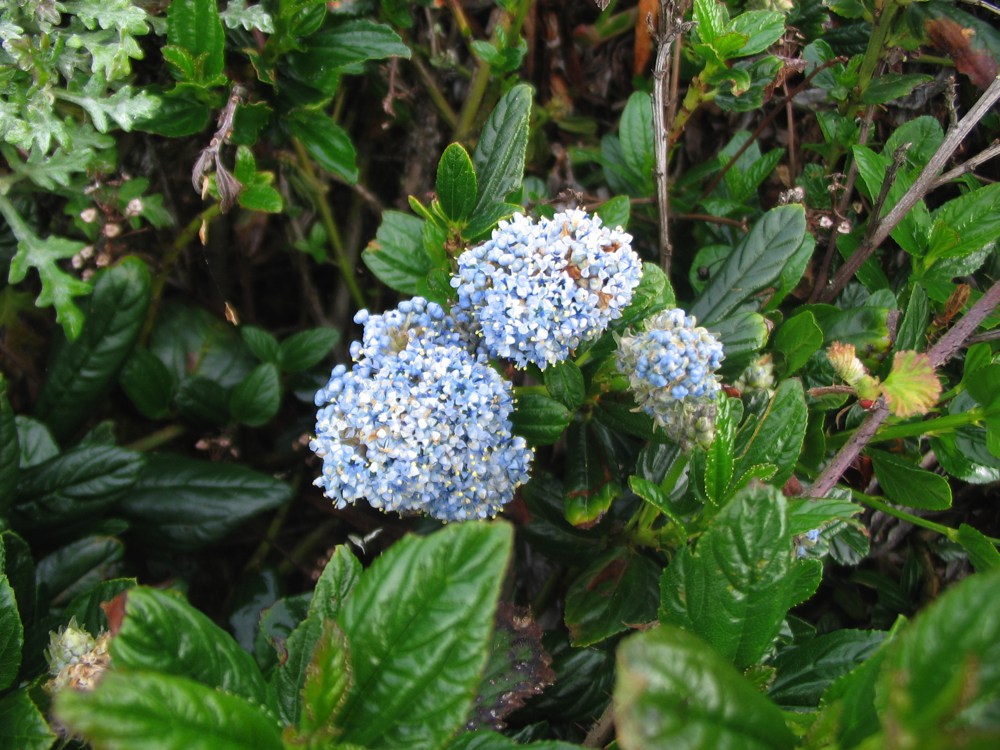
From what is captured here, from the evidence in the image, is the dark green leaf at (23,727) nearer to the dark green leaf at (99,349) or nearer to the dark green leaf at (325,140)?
the dark green leaf at (99,349)

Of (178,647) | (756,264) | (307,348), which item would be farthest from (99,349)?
(756,264)

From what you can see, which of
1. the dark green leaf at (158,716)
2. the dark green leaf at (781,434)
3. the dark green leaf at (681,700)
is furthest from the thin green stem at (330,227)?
the dark green leaf at (681,700)

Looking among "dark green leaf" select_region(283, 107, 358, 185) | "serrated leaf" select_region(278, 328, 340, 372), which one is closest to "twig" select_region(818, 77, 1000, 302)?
"dark green leaf" select_region(283, 107, 358, 185)

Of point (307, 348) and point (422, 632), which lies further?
point (307, 348)

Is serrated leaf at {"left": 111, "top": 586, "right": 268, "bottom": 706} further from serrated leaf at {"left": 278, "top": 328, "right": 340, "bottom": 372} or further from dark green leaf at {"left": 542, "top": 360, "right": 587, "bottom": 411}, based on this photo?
serrated leaf at {"left": 278, "top": 328, "right": 340, "bottom": 372}

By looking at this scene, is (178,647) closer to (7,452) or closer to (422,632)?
(422,632)

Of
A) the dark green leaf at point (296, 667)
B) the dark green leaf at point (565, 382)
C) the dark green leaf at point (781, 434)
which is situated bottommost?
the dark green leaf at point (296, 667)
